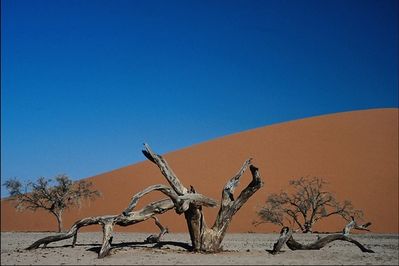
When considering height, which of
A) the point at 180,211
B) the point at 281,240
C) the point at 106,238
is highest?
the point at 180,211

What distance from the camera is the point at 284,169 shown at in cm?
4550

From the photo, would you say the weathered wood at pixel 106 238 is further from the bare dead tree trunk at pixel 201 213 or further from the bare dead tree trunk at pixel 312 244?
the bare dead tree trunk at pixel 312 244

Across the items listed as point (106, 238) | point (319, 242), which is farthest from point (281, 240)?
point (106, 238)

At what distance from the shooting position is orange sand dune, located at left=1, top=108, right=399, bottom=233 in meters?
36.1

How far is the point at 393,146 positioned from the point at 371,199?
38.8 feet

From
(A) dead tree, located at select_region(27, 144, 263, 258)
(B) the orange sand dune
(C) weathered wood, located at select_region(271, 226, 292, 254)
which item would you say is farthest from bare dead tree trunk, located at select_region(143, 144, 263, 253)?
(B) the orange sand dune

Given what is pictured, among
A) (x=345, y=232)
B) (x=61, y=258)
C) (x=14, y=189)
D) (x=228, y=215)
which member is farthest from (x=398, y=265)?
(x=14, y=189)

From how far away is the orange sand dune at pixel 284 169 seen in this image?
1422 inches

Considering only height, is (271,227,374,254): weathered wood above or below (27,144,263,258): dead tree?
below

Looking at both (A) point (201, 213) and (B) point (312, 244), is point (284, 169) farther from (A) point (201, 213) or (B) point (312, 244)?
(A) point (201, 213)

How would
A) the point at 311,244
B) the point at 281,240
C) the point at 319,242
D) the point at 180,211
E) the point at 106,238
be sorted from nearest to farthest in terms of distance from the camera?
1. the point at 106,238
2. the point at 180,211
3. the point at 281,240
4. the point at 319,242
5. the point at 311,244

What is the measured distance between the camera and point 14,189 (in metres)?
30.4

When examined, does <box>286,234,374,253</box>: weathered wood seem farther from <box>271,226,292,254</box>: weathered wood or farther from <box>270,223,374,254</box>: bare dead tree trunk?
<box>271,226,292,254</box>: weathered wood

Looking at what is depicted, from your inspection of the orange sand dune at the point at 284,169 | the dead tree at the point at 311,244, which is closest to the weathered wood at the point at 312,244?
the dead tree at the point at 311,244
